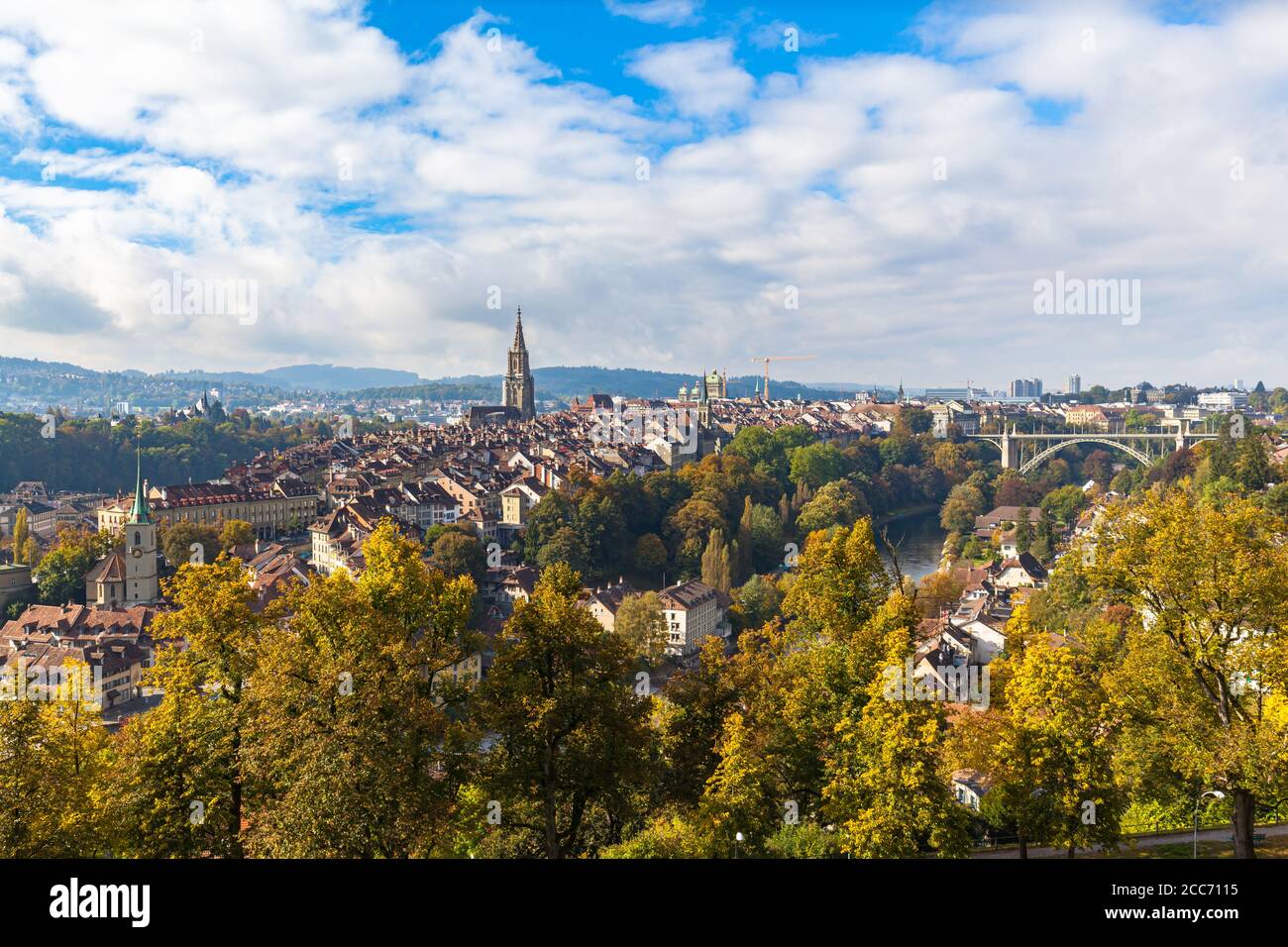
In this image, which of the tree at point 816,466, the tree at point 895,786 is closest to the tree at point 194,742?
the tree at point 895,786

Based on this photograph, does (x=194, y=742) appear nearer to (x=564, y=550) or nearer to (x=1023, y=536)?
(x=564, y=550)

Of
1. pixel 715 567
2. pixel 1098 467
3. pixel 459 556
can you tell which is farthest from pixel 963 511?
pixel 459 556

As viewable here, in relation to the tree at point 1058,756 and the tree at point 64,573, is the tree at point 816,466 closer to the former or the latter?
the tree at point 64,573

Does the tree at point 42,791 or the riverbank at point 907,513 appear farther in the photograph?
the riverbank at point 907,513

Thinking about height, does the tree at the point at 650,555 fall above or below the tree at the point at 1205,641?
below

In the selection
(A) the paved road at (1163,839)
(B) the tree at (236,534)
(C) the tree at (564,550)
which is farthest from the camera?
(B) the tree at (236,534)

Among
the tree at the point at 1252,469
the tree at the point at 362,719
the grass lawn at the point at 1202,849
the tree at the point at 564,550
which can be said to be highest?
the tree at the point at 1252,469

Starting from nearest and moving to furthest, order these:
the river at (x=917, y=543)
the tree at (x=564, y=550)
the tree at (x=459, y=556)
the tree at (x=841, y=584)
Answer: the tree at (x=841, y=584) → the tree at (x=459, y=556) → the tree at (x=564, y=550) → the river at (x=917, y=543)

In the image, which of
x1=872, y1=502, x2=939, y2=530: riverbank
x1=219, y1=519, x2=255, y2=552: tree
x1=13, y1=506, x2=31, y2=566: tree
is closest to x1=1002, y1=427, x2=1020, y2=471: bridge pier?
x1=872, y1=502, x2=939, y2=530: riverbank
